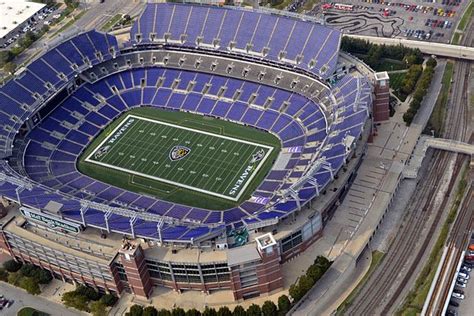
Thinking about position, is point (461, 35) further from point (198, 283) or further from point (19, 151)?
point (19, 151)

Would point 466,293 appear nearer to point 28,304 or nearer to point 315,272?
point 315,272

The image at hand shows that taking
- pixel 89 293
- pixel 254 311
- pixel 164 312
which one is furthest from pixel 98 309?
pixel 254 311

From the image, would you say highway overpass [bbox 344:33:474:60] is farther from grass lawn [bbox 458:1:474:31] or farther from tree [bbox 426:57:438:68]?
grass lawn [bbox 458:1:474:31]

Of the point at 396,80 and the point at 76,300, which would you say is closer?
the point at 76,300

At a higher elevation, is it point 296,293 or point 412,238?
point 412,238

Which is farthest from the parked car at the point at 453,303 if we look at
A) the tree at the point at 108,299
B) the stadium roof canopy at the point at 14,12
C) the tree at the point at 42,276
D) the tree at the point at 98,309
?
the stadium roof canopy at the point at 14,12

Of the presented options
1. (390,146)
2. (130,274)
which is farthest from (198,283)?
(390,146)

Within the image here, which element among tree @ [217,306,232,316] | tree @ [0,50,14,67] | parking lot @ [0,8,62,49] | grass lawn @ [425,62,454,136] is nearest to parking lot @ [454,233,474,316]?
tree @ [217,306,232,316]
